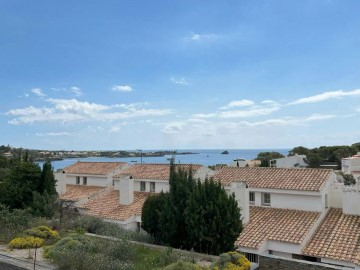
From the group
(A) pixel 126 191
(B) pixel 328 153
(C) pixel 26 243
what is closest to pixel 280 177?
(A) pixel 126 191

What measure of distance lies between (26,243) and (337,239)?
1631 cm

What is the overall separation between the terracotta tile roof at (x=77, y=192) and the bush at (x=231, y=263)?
23663 millimetres

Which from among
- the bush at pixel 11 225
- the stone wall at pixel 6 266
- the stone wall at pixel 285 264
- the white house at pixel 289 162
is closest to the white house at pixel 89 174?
the bush at pixel 11 225

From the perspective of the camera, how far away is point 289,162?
235ft

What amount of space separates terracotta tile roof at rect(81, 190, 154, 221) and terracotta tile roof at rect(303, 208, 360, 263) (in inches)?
511

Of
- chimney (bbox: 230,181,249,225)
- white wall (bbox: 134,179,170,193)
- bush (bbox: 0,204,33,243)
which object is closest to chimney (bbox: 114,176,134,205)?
white wall (bbox: 134,179,170,193)

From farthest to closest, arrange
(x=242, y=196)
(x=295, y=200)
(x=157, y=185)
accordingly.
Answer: (x=157, y=185), (x=295, y=200), (x=242, y=196)

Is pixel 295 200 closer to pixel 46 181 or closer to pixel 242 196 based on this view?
pixel 242 196

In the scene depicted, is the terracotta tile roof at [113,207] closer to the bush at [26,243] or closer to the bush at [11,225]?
the bush at [11,225]

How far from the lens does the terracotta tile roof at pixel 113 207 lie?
27.6m

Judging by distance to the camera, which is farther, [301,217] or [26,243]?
[301,217]

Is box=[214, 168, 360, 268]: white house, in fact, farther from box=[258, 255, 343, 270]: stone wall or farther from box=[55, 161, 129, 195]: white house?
box=[55, 161, 129, 195]: white house

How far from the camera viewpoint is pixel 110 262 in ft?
34.5

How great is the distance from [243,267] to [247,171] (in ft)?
59.4
